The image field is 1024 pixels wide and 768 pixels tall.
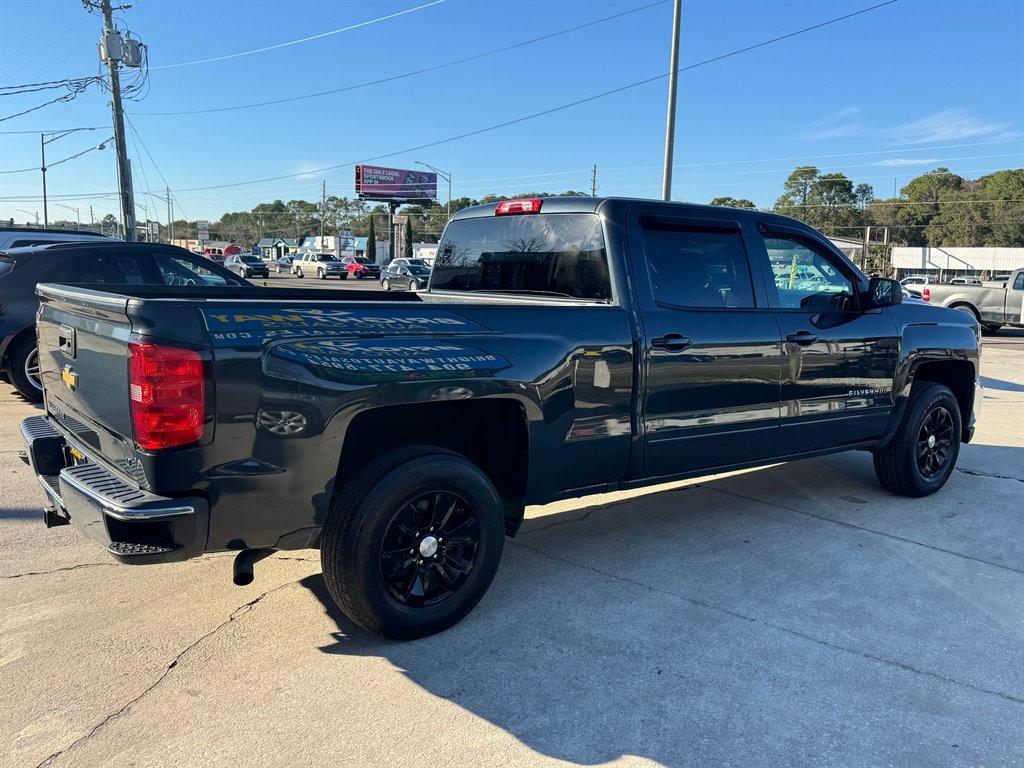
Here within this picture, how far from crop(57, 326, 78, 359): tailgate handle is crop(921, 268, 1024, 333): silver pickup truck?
2127 cm

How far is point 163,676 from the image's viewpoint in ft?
10.2

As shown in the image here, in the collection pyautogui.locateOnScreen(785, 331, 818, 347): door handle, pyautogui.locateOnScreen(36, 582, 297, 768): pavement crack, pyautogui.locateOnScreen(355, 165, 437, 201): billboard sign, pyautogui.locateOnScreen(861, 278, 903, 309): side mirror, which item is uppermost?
pyautogui.locateOnScreen(355, 165, 437, 201): billboard sign

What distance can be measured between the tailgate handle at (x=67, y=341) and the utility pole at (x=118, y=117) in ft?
77.8

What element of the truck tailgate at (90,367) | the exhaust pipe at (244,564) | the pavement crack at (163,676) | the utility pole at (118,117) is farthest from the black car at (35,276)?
the utility pole at (118,117)

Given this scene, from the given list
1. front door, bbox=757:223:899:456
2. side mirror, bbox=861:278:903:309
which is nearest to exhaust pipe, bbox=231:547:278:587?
front door, bbox=757:223:899:456

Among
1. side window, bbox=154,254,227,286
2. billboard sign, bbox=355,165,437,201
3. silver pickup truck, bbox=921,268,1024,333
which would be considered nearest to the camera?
side window, bbox=154,254,227,286

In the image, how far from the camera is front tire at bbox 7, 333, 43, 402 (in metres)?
7.77

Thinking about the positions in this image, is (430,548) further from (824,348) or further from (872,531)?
(872,531)

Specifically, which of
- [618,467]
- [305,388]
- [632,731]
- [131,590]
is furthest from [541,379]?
[131,590]

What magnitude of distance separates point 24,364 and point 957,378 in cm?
864

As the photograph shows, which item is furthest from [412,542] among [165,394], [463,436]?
[165,394]

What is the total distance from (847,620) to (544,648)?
4.96ft

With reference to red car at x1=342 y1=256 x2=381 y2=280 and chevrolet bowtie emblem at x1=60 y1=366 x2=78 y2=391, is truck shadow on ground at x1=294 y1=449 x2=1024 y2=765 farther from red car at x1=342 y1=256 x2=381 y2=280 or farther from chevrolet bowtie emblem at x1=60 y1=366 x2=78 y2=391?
red car at x1=342 y1=256 x2=381 y2=280

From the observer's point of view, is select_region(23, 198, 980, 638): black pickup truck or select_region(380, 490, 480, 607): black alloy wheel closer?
select_region(23, 198, 980, 638): black pickup truck
